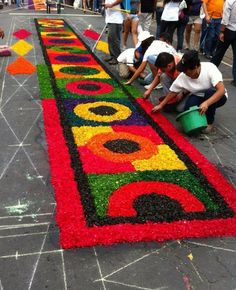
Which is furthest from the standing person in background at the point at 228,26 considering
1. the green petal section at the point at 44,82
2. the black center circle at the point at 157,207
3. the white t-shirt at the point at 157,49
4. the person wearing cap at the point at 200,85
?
the black center circle at the point at 157,207

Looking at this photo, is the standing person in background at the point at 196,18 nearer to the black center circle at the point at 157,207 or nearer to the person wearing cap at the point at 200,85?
the person wearing cap at the point at 200,85

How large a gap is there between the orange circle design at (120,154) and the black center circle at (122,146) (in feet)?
0.16

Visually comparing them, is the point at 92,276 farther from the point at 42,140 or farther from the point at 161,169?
the point at 42,140

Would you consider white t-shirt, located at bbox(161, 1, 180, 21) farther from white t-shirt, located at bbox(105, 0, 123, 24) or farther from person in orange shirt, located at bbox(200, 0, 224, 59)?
white t-shirt, located at bbox(105, 0, 123, 24)

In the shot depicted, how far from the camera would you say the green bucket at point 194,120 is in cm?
527

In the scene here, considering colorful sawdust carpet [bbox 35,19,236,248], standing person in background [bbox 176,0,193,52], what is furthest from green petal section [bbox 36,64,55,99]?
standing person in background [bbox 176,0,193,52]

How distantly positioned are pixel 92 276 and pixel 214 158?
2.48m

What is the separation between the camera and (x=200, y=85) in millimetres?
5492

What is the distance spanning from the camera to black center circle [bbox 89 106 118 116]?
6.04m

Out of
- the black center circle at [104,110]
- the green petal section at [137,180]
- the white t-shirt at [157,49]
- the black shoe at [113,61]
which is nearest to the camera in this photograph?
the green petal section at [137,180]

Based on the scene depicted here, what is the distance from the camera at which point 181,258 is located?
3.21 meters

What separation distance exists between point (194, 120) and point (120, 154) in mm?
1130

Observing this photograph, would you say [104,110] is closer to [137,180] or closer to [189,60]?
[189,60]

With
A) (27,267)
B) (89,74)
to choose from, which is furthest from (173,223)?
(89,74)
